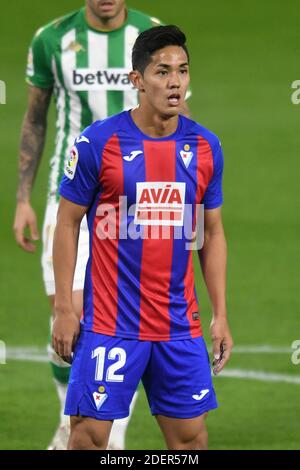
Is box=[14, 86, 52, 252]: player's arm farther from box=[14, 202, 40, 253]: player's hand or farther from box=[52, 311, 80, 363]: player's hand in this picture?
box=[52, 311, 80, 363]: player's hand

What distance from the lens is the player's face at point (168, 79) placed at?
273 inches

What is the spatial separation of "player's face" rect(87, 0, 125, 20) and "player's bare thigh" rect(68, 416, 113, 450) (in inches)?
105

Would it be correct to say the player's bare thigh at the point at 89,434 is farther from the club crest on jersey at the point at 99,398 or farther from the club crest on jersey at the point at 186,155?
the club crest on jersey at the point at 186,155

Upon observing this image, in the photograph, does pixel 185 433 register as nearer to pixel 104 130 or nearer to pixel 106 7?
pixel 104 130

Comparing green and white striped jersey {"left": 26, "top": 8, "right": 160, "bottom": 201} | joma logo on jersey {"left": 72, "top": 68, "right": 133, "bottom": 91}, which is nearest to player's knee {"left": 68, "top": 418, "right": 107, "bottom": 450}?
green and white striped jersey {"left": 26, "top": 8, "right": 160, "bottom": 201}

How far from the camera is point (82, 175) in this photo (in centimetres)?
696

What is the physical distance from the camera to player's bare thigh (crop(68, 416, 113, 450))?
22.8 ft

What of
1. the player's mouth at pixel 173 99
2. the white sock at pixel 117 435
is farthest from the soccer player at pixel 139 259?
the white sock at pixel 117 435

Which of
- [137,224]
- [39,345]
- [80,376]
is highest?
[137,224]

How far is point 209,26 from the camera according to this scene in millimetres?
23234
